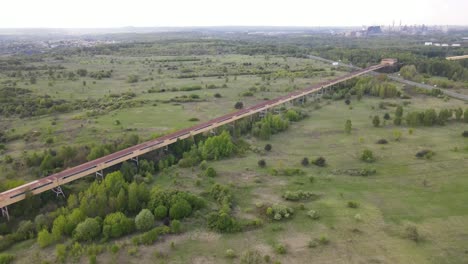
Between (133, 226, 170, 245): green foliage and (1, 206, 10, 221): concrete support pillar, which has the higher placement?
(1, 206, 10, 221): concrete support pillar

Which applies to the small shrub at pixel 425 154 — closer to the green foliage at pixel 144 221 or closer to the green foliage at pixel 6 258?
the green foliage at pixel 144 221

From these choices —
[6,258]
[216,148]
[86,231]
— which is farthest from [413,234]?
[6,258]

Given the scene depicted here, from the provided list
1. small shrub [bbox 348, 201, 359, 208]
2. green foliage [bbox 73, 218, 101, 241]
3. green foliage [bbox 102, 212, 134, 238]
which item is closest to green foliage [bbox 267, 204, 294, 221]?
small shrub [bbox 348, 201, 359, 208]

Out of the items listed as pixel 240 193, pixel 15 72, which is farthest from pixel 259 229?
pixel 15 72

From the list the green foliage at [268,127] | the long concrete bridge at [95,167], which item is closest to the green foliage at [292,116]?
the green foliage at [268,127]

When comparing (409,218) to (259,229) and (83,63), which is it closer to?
(259,229)

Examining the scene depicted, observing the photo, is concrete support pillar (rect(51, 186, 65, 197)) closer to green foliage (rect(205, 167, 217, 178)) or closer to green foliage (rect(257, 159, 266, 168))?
green foliage (rect(205, 167, 217, 178))

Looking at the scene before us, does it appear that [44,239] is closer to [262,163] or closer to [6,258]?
[6,258]
